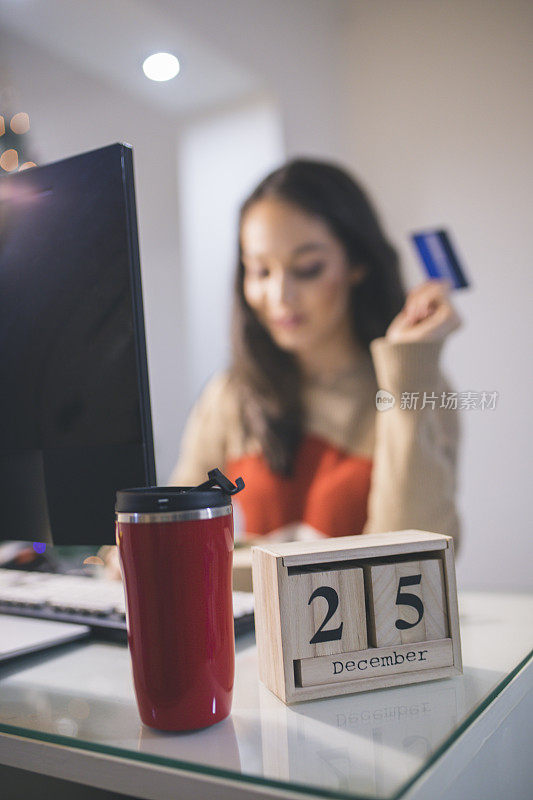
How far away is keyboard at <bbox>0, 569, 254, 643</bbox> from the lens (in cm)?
66

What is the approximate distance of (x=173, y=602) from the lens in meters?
0.43

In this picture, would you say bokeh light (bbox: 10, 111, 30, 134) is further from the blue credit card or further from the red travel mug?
the red travel mug

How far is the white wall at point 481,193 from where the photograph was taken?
1.91 metres

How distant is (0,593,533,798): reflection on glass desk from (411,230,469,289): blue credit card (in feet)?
2.00

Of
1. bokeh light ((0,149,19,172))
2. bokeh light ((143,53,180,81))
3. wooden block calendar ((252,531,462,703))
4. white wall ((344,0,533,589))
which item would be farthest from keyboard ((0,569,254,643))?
white wall ((344,0,533,589))

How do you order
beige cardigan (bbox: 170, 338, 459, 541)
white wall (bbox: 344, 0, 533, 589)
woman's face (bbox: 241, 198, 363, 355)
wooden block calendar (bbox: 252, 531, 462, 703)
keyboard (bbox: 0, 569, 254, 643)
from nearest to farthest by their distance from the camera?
Result: wooden block calendar (bbox: 252, 531, 462, 703), keyboard (bbox: 0, 569, 254, 643), beige cardigan (bbox: 170, 338, 459, 541), woman's face (bbox: 241, 198, 363, 355), white wall (bbox: 344, 0, 533, 589)

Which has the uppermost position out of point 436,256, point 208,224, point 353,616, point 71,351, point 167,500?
point 208,224

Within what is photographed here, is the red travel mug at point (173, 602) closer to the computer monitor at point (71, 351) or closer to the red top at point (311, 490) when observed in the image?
the computer monitor at point (71, 351)

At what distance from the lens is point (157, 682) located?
0.43m

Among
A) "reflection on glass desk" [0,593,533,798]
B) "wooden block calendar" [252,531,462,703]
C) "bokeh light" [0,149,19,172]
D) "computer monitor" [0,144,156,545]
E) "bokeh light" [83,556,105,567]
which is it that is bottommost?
"bokeh light" [83,556,105,567]

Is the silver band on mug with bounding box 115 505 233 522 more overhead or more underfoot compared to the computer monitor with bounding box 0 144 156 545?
more underfoot

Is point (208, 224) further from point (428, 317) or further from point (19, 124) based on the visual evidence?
point (428, 317)

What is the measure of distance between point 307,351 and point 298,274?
0.68ft

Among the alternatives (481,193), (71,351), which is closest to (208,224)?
(481,193)
